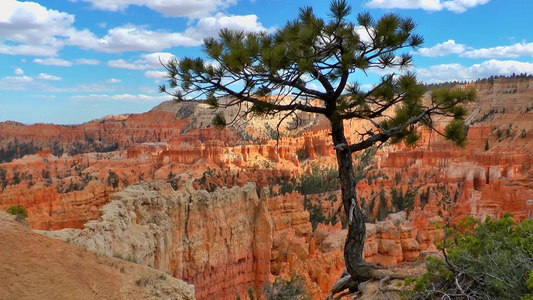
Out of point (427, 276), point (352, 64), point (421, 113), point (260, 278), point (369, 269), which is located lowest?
point (260, 278)

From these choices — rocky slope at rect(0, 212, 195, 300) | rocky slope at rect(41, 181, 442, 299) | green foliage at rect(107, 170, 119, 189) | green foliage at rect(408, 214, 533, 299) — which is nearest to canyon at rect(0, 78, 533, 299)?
rocky slope at rect(41, 181, 442, 299)

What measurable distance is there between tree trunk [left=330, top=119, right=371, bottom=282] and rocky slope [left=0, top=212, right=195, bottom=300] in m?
2.39

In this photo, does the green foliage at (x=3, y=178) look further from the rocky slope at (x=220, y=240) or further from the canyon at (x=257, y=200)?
the rocky slope at (x=220, y=240)

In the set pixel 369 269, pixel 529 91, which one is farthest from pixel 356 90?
pixel 529 91

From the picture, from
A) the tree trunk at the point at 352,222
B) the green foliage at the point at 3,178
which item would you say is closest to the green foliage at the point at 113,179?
the green foliage at the point at 3,178

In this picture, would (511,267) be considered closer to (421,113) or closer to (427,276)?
(427,276)

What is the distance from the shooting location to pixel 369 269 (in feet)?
18.6

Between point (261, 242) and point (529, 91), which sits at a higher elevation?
point (529, 91)

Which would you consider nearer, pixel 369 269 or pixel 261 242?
pixel 369 269

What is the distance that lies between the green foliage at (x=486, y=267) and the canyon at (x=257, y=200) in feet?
1.72

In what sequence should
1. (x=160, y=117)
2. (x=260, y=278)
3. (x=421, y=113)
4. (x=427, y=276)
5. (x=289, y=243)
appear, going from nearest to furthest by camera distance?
(x=427, y=276)
(x=421, y=113)
(x=260, y=278)
(x=289, y=243)
(x=160, y=117)

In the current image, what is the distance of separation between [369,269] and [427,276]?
188 centimetres

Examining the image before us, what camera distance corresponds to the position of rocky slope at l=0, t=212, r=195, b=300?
487cm

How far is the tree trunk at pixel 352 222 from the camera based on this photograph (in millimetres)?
5734
